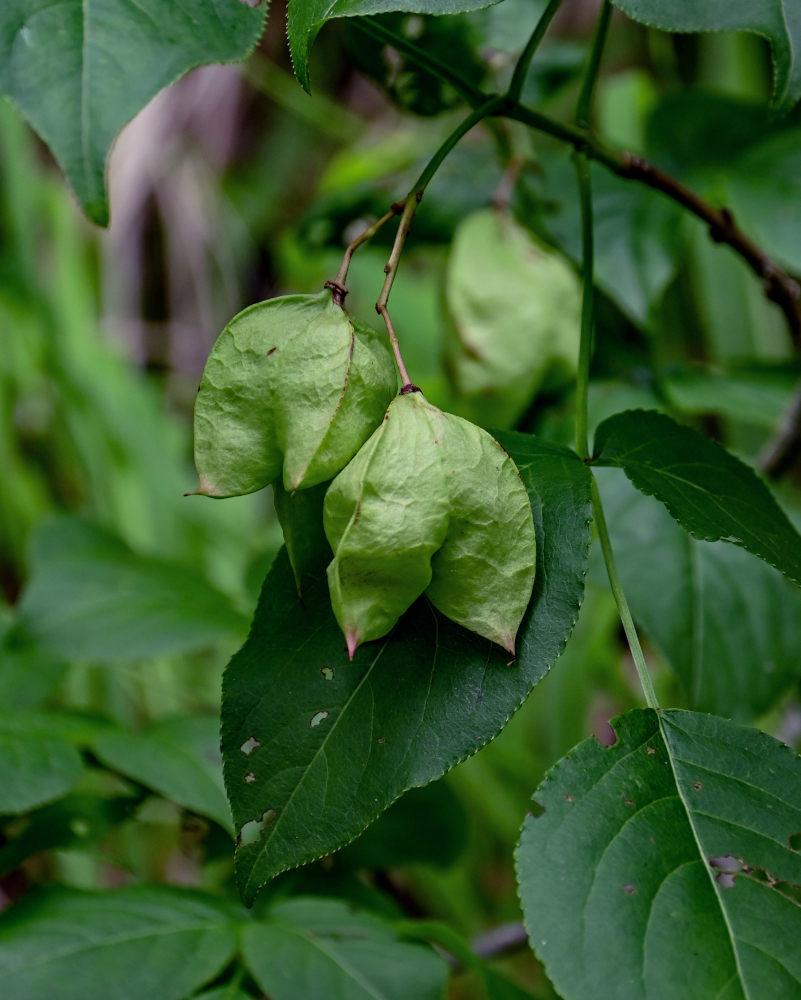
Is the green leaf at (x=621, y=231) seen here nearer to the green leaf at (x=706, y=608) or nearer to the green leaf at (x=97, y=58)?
the green leaf at (x=706, y=608)

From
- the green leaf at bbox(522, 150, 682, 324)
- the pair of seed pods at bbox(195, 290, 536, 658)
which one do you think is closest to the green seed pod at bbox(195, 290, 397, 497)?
the pair of seed pods at bbox(195, 290, 536, 658)

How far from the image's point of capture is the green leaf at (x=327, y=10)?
371mm

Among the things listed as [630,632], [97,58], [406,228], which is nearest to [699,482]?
[630,632]

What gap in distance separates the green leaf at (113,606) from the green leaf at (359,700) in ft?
0.95

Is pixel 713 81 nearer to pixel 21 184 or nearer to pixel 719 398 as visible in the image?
pixel 719 398

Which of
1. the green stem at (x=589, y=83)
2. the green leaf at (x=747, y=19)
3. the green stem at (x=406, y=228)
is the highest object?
the green leaf at (x=747, y=19)

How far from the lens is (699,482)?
1.44 feet

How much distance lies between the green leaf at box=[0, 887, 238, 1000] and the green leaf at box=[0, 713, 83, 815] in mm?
66

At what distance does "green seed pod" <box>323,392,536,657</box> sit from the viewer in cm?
37

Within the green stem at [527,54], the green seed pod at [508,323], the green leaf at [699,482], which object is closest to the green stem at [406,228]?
the green stem at [527,54]

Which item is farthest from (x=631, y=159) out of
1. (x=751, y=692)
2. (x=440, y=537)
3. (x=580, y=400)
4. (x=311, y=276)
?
(x=311, y=276)

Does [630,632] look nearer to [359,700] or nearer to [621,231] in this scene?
[359,700]

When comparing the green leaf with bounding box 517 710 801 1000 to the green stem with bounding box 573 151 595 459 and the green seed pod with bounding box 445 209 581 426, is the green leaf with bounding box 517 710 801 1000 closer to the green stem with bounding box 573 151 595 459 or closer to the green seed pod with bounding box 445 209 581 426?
the green stem with bounding box 573 151 595 459

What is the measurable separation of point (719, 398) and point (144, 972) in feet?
2.20
